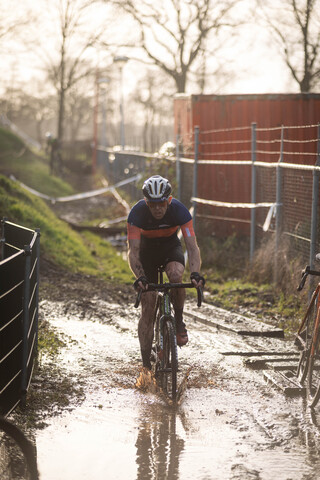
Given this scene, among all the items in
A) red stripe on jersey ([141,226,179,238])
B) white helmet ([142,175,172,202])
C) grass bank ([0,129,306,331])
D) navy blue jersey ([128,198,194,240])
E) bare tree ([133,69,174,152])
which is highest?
bare tree ([133,69,174,152])

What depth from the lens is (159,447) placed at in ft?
18.8

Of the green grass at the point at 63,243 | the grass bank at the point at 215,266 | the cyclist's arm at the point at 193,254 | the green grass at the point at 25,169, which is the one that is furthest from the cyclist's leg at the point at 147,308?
the green grass at the point at 25,169

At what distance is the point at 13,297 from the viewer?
6148 millimetres

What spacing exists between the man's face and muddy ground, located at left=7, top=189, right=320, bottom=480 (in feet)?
4.78

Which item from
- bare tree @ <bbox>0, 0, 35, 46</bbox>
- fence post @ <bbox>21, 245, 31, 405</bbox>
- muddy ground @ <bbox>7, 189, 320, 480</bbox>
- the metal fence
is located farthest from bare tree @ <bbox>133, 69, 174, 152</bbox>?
fence post @ <bbox>21, 245, 31, 405</bbox>

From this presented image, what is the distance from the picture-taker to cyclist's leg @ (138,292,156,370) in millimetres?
7523

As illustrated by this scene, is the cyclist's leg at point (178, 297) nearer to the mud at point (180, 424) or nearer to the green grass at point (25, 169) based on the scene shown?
the mud at point (180, 424)

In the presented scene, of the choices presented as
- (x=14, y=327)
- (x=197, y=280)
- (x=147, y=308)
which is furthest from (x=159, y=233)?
(x=14, y=327)

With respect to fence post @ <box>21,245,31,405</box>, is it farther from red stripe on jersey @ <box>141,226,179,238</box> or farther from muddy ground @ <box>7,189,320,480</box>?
red stripe on jersey @ <box>141,226,179,238</box>

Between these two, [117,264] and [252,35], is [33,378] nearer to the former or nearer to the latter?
[117,264]

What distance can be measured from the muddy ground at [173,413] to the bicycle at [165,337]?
127mm

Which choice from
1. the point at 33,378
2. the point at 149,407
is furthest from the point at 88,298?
the point at 149,407

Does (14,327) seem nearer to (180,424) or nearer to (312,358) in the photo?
(180,424)

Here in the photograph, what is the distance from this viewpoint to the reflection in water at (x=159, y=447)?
5.25 meters
